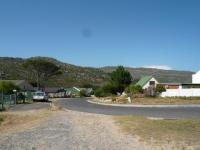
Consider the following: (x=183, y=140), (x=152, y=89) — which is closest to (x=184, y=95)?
(x=152, y=89)

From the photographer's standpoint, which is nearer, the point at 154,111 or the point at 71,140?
the point at 71,140

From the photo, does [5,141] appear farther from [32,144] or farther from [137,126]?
[137,126]

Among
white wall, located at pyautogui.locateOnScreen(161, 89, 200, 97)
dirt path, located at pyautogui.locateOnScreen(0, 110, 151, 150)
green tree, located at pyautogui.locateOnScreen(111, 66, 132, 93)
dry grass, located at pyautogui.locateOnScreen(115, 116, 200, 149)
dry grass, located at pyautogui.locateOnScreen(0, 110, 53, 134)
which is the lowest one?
dry grass, located at pyautogui.locateOnScreen(0, 110, 53, 134)

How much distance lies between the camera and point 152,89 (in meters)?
72.2

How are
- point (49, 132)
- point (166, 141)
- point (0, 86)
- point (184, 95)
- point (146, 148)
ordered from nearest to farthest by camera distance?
1. point (146, 148)
2. point (166, 141)
3. point (49, 132)
4. point (184, 95)
5. point (0, 86)

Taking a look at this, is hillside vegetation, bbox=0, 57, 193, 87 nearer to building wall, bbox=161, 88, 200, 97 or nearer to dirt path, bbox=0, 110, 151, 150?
building wall, bbox=161, 88, 200, 97

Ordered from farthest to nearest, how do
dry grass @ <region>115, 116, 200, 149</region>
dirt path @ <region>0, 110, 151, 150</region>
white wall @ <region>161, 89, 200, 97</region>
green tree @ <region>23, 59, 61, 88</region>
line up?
green tree @ <region>23, 59, 61, 88</region>
white wall @ <region>161, 89, 200, 97</region>
dry grass @ <region>115, 116, 200, 149</region>
dirt path @ <region>0, 110, 151, 150</region>

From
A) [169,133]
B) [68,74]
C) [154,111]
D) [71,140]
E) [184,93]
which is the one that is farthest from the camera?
[68,74]

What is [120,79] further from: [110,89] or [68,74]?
[68,74]

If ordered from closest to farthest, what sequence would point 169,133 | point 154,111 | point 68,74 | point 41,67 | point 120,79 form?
1. point 169,133
2. point 154,111
3. point 120,79
4. point 41,67
5. point 68,74

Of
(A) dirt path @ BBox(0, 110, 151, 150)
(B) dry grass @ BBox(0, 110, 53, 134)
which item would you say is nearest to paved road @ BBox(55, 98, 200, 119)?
(B) dry grass @ BBox(0, 110, 53, 134)

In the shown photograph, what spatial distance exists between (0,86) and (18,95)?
280 inches

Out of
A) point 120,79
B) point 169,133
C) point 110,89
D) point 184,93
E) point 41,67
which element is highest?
point 41,67

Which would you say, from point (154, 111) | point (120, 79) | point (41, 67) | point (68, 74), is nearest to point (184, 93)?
point (120, 79)
